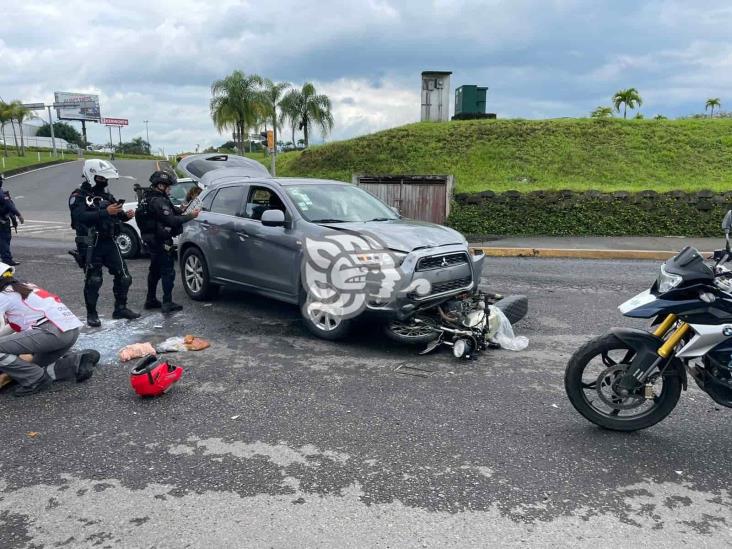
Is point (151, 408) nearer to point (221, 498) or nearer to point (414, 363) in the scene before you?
point (221, 498)

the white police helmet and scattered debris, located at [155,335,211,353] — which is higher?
the white police helmet

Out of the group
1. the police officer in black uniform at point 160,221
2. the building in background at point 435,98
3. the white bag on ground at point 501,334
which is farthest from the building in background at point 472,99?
the white bag on ground at point 501,334

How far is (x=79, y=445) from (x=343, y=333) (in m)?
2.66

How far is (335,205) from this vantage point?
6.30m

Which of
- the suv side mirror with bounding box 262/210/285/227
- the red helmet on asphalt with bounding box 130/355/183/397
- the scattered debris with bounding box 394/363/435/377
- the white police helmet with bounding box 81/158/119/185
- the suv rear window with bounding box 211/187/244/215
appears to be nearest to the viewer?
the red helmet on asphalt with bounding box 130/355/183/397

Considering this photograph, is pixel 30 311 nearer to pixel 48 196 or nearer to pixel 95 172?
pixel 95 172

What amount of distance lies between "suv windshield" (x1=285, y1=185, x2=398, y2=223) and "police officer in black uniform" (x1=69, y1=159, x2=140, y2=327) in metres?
2.09

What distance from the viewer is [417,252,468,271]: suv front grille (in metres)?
5.23

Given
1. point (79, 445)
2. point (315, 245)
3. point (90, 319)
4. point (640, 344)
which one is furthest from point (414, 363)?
point (90, 319)

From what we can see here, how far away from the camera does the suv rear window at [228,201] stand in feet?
22.7

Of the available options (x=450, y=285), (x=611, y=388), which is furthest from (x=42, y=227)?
(x=611, y=388)

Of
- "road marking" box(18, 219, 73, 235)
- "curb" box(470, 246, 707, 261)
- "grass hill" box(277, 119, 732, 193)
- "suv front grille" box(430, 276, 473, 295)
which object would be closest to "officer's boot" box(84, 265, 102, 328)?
"suv front grille" box(430, 276, 473, 295)

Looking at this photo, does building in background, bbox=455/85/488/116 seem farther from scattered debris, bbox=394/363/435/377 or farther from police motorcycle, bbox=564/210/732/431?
police motorcycle, bbox=564/210/732/431

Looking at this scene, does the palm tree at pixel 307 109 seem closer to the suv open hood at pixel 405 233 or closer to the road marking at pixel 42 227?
the road marking at pixel 42 227
